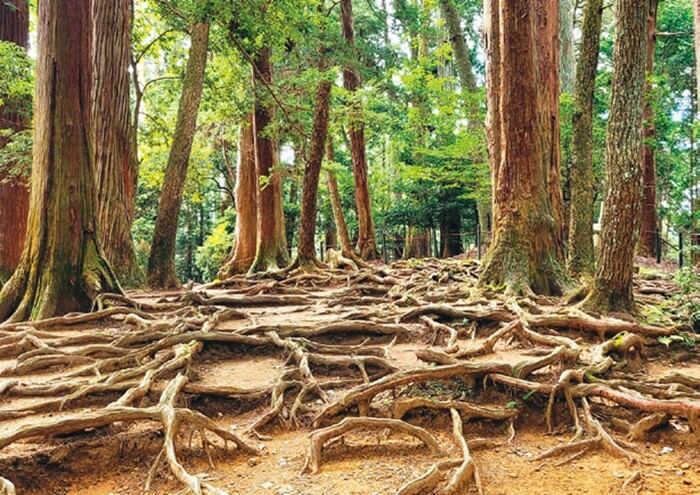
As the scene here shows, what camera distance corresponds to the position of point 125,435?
8.93 ft

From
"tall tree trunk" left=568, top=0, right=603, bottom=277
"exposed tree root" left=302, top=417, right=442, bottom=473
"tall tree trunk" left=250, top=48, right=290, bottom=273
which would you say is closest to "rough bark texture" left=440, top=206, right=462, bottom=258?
"tall tree trunk" left=250, top=48, right=290, bottom=273

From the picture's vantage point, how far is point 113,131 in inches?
363

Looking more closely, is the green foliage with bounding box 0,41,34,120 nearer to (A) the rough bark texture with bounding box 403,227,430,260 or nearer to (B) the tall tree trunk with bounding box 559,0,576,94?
(A) the rough bark texture with bounding box 403,227,430,260

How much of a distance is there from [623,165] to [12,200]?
9674 mm

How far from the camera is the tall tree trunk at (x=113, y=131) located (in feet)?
29.5

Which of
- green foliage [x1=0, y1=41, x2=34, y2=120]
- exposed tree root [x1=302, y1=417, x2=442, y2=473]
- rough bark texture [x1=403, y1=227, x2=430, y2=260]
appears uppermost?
green foliage [x1=0, y1=41, x2=34, y2=120]

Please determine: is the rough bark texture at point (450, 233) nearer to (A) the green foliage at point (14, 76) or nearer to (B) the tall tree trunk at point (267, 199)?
(B) the tall tree trunk at point (267, 199)

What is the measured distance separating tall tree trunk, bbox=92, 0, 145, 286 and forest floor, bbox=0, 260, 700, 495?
408cm

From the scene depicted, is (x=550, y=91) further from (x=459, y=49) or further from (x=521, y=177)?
(x=459, y=49)

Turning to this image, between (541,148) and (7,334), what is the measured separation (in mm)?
6842

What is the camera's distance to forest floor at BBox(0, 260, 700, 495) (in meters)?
2.44

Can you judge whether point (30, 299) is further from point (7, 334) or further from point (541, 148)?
point (541, 148)

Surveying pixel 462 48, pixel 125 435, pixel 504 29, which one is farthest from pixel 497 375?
pixel 462 48

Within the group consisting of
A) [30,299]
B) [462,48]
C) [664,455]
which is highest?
[462,48]
